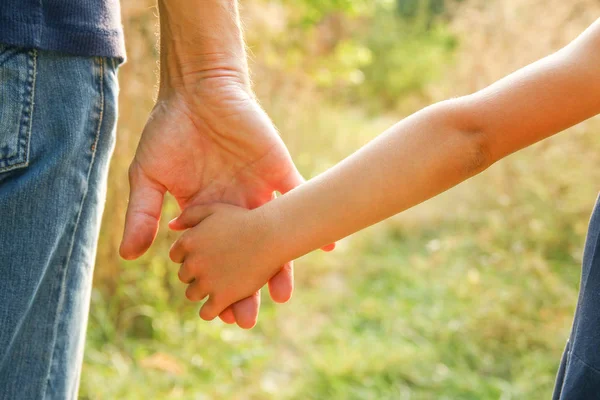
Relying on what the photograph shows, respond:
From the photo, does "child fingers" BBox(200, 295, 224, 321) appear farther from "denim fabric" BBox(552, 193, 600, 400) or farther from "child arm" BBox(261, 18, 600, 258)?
"denim fabric" BBox(552, 193, 600, 400)

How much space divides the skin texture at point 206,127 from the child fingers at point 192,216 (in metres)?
0.05

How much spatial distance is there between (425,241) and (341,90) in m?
4.57

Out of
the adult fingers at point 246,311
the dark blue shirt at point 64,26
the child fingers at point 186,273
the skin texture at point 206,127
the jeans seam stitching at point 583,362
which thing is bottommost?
the jeans seam stitching at point 583,362

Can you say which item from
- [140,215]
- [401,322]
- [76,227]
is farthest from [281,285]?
[401,322]

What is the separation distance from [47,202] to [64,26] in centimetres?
29

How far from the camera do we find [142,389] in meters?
2.99

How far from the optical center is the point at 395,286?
4.54 meters

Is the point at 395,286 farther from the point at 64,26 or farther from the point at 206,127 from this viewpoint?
the point at 64,26

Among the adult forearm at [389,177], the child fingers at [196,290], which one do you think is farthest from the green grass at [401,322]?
the adult forearm at [389,177]

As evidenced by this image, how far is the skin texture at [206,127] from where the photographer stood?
157 centimetres

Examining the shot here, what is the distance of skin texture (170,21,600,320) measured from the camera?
1.17 m

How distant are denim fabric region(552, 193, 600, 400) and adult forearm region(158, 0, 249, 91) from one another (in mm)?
889

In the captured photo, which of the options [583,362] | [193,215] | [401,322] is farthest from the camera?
[401,322]

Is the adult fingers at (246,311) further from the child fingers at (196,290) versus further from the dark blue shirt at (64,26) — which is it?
the dark blue shirt at (64,26)
